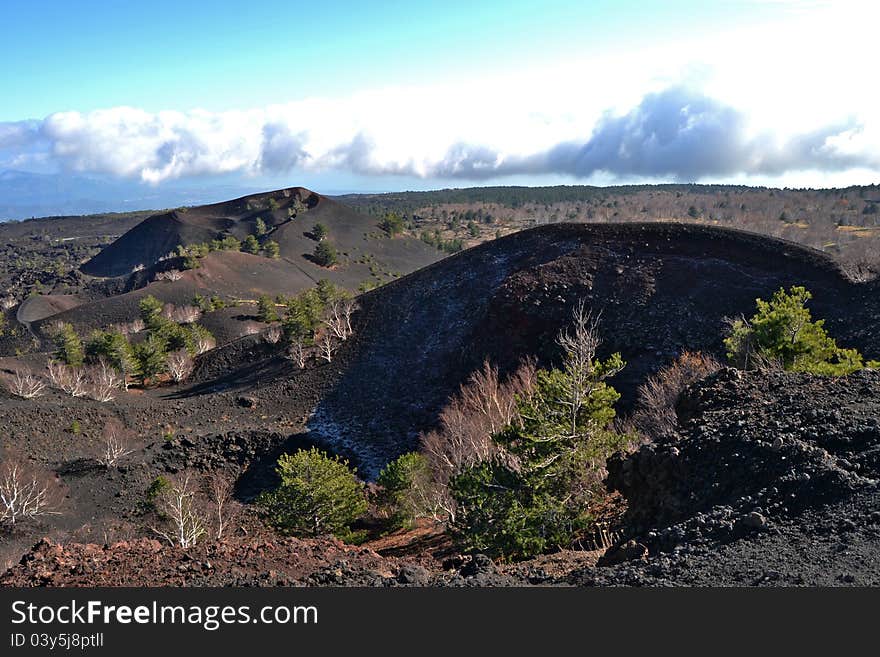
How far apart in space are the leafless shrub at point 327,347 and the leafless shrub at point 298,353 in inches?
52.0

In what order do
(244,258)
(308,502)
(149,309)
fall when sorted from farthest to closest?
(244,258)
(149,309)
(308,502)

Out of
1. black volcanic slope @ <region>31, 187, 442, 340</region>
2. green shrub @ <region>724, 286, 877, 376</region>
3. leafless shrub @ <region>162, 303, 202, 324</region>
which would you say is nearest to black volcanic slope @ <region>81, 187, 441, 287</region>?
black volcanic slope @ <region>31, 187, 442, 340</region>

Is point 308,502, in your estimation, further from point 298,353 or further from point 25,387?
point 25,387

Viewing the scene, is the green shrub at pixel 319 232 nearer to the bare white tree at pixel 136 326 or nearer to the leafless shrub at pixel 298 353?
the bare white tree at pixel 136 326

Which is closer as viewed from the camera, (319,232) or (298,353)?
(298,353)

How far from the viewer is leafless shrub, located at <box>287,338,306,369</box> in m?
39.1

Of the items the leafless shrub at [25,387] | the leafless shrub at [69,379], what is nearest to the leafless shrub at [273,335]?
the leafless shrub at [69,379]

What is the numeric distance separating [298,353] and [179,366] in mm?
10429

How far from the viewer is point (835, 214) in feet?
320

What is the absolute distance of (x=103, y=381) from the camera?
34.4 metres

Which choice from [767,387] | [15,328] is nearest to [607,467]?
[767,387]

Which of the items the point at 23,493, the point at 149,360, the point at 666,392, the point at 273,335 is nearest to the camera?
the point at 23,493

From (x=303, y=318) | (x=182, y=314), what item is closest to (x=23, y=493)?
(x=303, y=318)

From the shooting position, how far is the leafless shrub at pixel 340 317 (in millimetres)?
40750
